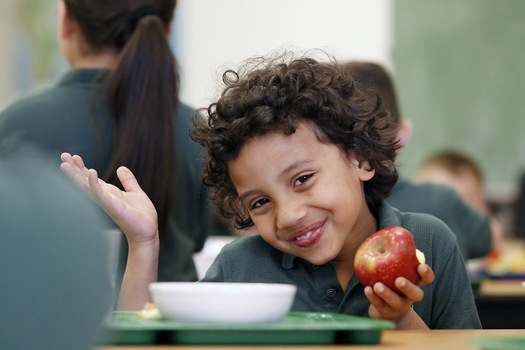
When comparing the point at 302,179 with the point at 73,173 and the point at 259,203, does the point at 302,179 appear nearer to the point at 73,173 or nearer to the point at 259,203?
the point at 259,203

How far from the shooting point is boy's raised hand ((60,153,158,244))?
1326 millimetres

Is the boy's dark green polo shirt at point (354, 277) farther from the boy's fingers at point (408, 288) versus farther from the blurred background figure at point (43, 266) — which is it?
the blurred background figure at point (43, 266)

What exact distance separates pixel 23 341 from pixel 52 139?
1.50 meters

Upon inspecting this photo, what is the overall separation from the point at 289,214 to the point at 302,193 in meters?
0.05

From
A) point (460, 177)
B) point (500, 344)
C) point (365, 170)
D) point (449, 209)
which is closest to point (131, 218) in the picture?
point (365, 170)

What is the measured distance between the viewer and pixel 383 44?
17.6 ft

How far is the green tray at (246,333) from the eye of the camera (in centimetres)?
86

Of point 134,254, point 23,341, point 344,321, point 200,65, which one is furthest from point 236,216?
point 200,65

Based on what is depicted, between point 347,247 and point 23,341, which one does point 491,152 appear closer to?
point 347,247

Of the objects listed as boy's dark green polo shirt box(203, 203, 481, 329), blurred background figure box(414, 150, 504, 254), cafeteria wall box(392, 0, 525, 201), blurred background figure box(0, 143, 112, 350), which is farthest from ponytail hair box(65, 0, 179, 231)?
cafeteria wall box(392, 0, 525, 201)

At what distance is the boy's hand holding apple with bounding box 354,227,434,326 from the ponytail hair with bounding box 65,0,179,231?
710 mm

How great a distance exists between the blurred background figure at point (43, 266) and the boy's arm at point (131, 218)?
86 centimetres

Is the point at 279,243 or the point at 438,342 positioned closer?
the point at 438,342

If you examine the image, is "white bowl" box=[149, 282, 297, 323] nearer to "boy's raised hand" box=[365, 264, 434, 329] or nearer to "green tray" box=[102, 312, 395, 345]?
"green tray" box=[102, 312, 395, 345]
